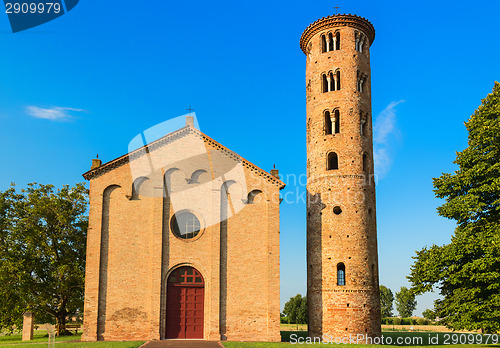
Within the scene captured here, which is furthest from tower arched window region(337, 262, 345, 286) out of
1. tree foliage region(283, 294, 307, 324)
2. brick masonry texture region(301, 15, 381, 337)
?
tree foliage region(283, 294, 307, 324)

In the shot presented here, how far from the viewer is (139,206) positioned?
85.9 feet

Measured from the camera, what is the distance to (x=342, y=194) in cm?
2808

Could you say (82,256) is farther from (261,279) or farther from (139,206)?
(261,279)

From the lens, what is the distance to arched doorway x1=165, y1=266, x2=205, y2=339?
25.0m

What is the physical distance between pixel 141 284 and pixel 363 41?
2174cm

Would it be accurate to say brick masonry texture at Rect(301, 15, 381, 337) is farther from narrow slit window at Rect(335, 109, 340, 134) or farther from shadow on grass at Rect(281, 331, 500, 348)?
shadow on grass at Rect(281, 331, 500, 348)

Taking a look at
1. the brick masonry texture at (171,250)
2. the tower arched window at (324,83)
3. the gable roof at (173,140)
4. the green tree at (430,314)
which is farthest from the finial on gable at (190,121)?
the green tree at (430,314)

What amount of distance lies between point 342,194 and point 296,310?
39.4 metres

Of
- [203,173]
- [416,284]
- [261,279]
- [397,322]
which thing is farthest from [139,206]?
[397,322]

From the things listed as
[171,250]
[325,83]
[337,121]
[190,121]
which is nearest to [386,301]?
[337,121]

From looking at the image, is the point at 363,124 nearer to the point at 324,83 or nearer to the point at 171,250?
the point at 324,83

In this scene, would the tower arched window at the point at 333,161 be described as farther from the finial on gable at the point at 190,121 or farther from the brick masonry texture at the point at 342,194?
the finial on gable at the point at 190,121

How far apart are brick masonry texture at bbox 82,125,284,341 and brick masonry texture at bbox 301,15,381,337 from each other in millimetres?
3248

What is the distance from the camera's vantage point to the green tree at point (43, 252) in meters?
29.7
